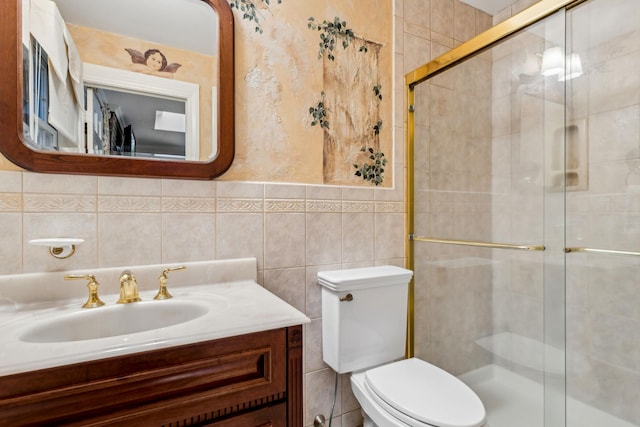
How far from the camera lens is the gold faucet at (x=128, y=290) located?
955 millimetres

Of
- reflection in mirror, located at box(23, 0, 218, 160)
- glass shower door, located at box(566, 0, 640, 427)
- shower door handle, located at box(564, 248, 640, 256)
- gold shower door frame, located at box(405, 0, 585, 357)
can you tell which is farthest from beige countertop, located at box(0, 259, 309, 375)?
glass shower door, located at box(566, 0, 640, 427)

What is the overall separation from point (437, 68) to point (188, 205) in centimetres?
133

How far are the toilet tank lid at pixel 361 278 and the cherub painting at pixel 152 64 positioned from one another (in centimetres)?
99

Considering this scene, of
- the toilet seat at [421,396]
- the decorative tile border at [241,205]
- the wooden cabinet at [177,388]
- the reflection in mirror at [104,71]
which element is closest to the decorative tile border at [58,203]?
the reflection in mirror at [104,71]

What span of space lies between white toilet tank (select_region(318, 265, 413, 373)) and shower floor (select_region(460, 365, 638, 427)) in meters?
0.47

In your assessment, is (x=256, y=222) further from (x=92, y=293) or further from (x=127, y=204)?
(x=92, y=293)

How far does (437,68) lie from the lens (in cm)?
157

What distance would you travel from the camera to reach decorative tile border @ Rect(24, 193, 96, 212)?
97 centimetres

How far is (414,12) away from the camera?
1.71 meters

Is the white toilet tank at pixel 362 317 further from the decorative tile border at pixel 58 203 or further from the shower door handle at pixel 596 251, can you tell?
the decorative tile border at pixel 58 203

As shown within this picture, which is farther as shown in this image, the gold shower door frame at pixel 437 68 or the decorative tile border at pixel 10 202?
the gold shower door frame at pixel 437 68

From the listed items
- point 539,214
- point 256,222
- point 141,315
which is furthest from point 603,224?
point 141,315

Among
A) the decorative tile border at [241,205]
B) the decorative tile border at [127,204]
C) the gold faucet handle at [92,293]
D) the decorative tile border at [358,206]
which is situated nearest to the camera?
the gold faucet handle at [92,293]

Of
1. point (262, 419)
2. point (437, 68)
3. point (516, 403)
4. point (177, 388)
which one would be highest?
point (437, 68)
